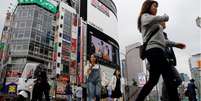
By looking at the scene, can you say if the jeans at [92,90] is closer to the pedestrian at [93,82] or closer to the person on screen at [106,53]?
the pedestrian at [93,82]

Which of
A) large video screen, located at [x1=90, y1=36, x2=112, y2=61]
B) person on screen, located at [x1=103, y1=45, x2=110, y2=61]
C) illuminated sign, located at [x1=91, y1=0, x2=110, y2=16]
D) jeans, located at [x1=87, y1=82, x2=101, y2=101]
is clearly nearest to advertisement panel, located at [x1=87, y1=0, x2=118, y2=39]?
illuminated sign, located at [x1=91, y1=0, x2=110, y2=16]

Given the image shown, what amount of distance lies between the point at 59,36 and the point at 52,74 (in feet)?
15.3

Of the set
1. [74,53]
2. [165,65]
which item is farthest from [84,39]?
[165,65]

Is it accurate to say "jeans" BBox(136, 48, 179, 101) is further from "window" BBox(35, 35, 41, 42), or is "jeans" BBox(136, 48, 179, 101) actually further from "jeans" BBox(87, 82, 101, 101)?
"window" BBox(35, 35, 41, 42)

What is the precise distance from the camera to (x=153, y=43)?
8.26 feet

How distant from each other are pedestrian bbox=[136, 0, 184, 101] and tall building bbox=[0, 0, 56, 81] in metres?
28.4

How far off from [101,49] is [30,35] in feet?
31.9

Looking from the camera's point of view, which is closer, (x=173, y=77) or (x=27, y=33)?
(x=173, y=77)

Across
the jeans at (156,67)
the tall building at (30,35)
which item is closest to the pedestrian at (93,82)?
the jeans at (156,67)

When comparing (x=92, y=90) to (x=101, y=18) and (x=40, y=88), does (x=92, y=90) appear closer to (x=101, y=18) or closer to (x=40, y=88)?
(x=40, y=88)

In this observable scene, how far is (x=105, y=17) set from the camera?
40.8 meters

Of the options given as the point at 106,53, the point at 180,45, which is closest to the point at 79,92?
the point at 106,53

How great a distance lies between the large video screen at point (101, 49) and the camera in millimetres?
33069

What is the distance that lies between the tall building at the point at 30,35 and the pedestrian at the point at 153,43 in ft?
93.2
